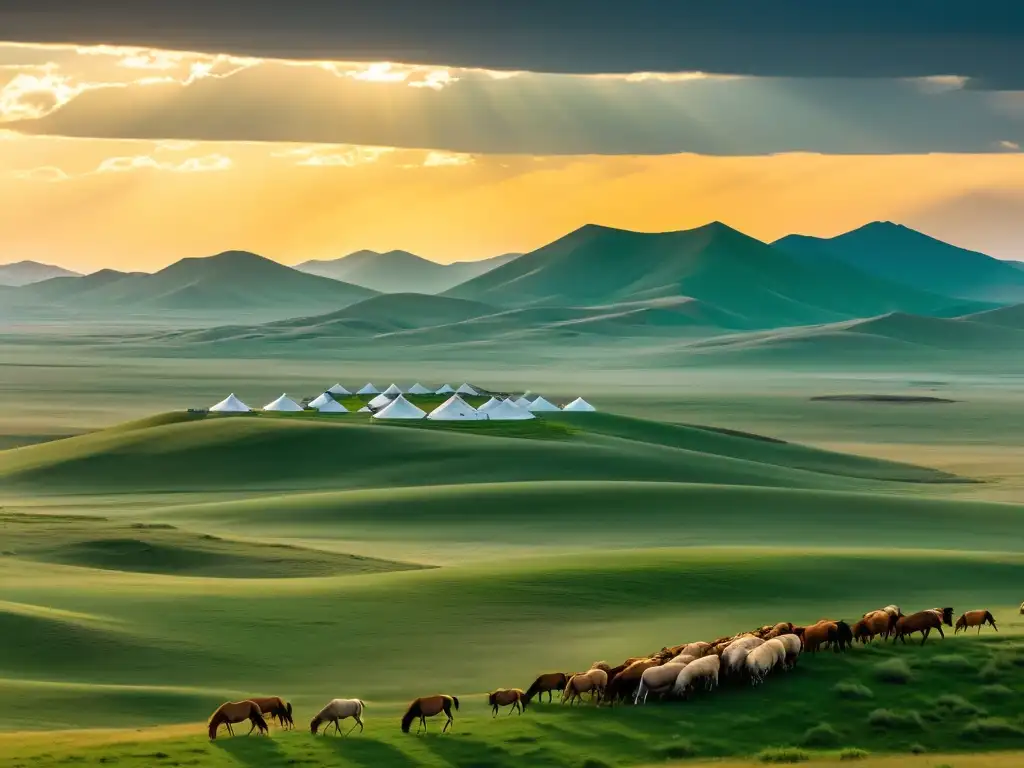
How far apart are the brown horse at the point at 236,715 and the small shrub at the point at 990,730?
9.80m

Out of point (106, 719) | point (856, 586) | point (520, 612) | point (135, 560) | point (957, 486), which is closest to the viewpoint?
point (106, 719)

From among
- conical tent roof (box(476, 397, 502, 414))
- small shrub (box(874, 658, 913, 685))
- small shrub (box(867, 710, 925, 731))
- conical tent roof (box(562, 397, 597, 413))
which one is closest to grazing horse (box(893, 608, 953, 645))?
small shrub (box(874, 658, 913, 685))

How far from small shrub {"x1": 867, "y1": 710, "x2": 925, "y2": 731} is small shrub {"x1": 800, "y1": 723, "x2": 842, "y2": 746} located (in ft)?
2.28

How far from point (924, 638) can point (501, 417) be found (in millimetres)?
68098

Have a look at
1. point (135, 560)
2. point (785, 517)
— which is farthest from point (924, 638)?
point (785, 517)

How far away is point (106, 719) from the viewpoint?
2656 centimetres

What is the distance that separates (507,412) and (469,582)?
56.5 meters

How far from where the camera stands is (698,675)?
83.3 feet

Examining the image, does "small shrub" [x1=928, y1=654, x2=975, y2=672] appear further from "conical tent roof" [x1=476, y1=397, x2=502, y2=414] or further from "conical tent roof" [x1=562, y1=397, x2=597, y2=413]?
"conical tent roof" [x1=562, y1=397, x2=597, y2=413]

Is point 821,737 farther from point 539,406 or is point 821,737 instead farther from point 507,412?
point 539,406

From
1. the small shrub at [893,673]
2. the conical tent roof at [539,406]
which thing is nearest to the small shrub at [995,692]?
the small shrub at [893,673]

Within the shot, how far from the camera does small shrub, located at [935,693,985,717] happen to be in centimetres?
2475

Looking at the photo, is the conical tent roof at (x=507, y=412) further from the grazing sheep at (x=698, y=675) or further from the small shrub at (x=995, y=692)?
the small shrub at (x=995, y=692)

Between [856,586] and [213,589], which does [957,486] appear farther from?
[213,589]
